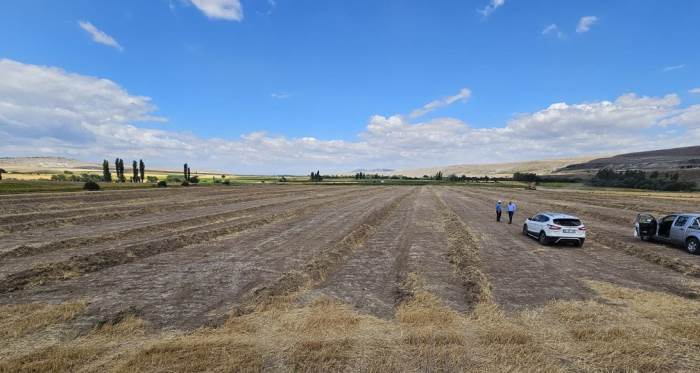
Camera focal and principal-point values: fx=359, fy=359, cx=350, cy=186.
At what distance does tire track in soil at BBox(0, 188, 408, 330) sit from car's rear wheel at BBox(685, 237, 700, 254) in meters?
19.4

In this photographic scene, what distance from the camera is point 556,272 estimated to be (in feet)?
50.3

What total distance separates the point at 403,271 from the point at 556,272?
656 cm

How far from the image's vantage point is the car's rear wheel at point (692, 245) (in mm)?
18836

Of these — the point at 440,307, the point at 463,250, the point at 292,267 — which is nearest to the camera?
the point at 440,307

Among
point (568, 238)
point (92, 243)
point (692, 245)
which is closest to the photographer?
point (692, 245)

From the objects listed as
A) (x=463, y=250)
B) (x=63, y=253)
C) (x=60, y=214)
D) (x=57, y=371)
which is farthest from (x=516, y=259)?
(x=60, y=214)

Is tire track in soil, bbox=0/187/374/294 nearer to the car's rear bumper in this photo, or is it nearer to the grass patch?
the grass patch

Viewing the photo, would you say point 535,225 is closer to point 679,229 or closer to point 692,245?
point 679,229

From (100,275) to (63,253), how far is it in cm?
557

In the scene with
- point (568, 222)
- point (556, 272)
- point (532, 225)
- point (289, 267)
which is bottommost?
point (556, 272)

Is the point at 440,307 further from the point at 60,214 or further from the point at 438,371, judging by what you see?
the point at 60,214

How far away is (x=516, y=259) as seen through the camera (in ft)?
58.4

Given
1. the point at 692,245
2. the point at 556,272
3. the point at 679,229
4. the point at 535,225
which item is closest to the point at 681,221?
the point at 679,229

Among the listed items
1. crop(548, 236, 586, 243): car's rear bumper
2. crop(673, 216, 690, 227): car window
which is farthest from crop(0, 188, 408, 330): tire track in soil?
crop(673, 216, 690, 227): car window
